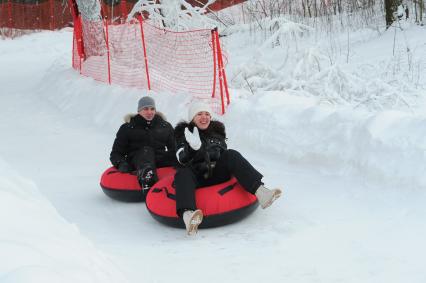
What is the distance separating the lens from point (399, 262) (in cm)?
321

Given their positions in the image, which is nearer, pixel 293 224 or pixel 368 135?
pixel 293 224

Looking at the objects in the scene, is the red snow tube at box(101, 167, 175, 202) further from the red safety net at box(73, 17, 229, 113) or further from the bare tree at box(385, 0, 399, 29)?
the bare tree at box(385, 0, 399, 29)

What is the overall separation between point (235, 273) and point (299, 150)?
2454mm

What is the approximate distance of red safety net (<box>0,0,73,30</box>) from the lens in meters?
21.7

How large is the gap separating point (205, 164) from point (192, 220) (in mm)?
535

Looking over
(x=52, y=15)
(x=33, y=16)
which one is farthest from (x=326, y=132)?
(x=33, y=16)

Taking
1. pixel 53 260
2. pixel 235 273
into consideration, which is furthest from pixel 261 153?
pixel 53 260

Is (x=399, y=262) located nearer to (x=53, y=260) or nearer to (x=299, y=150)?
(x=53, y=260)

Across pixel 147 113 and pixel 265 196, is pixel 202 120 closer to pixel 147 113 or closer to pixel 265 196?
pixel 265 196

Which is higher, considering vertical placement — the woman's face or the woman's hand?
the woman's face

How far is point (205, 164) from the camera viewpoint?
4254mm

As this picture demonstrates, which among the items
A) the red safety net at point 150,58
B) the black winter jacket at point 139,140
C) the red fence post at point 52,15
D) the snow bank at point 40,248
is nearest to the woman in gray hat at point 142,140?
the black winter jacket at point 139,140

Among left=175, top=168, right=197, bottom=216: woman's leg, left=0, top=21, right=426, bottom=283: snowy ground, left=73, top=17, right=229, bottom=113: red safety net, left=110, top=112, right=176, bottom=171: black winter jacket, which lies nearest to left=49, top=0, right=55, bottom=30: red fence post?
left=73, top=17, right=229, bottom=113: red safety net

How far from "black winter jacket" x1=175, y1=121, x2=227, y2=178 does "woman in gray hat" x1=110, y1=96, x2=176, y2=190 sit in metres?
0.70
